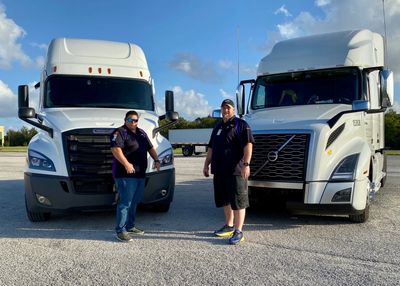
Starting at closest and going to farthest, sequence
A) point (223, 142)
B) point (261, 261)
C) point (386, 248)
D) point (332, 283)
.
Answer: point (332, 283)
point (261, 261)
point (386, 248)
point (223, 142)

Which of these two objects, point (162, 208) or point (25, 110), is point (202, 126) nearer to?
point (162, 208)

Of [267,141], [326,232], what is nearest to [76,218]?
[267,141]

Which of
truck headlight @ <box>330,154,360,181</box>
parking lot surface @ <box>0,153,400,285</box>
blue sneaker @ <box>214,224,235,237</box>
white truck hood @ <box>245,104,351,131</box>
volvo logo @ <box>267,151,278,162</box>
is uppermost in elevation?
white truck hood @ <box>245,104,351,131</box>

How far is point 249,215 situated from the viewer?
295 inches

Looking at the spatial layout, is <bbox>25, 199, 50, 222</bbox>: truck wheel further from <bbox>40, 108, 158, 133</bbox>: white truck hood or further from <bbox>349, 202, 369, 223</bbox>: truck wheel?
<bbox>349, 202, 369, 223</bbox>: truck wheel

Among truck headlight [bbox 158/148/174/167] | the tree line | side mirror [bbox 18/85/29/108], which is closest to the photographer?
truck headlight [bbox 158/148/174/167]

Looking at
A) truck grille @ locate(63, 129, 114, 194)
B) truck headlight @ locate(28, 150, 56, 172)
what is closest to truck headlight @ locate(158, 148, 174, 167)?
truck grille @ locate(63, 129, 114, 194)

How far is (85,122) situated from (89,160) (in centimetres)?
69

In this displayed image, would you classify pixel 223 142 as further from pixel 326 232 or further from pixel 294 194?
pixel 326 232

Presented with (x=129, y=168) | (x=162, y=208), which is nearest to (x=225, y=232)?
(x=129, y=168)

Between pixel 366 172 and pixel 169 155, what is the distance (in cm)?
324

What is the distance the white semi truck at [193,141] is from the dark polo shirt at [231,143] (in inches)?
1280

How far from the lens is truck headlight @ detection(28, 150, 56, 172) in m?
6.35

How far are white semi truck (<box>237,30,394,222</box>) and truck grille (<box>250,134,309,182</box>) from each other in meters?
0.02
